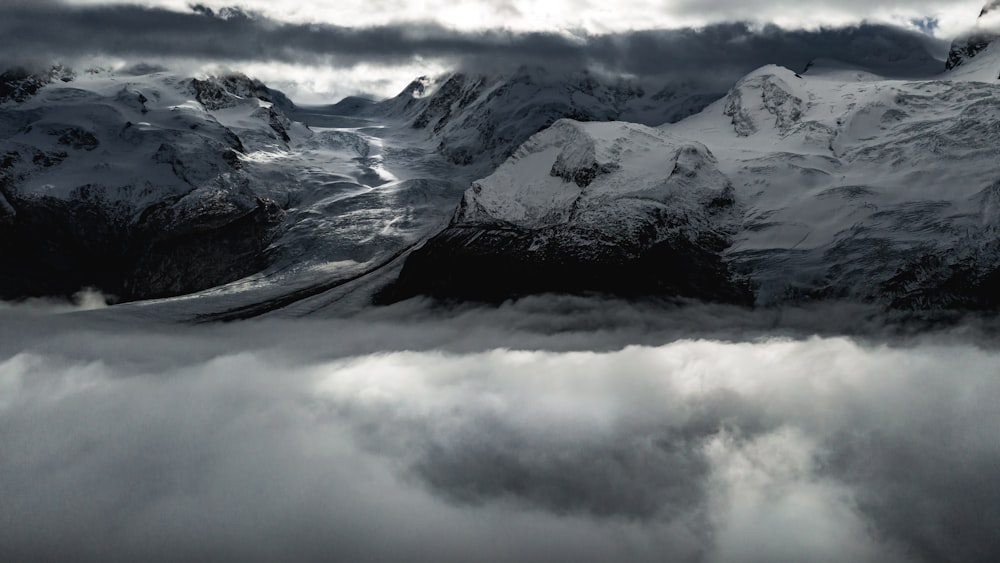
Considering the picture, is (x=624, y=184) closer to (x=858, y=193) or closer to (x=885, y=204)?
(x=858, y=193)

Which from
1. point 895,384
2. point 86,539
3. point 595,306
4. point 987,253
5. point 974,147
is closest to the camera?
point 86,539

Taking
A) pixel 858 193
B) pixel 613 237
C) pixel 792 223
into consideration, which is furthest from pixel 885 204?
pixel 613 237

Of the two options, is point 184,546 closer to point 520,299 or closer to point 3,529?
point 3,529

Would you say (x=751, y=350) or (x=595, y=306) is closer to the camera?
(x=751, y=350)

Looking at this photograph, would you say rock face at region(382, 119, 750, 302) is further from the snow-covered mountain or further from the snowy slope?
the snowy slope

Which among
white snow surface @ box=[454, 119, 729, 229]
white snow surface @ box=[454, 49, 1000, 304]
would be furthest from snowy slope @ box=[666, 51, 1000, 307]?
white snow surface @ box=[454, 119, 729, 229]

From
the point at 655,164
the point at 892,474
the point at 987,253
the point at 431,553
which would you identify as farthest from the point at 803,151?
the point at 431,553
